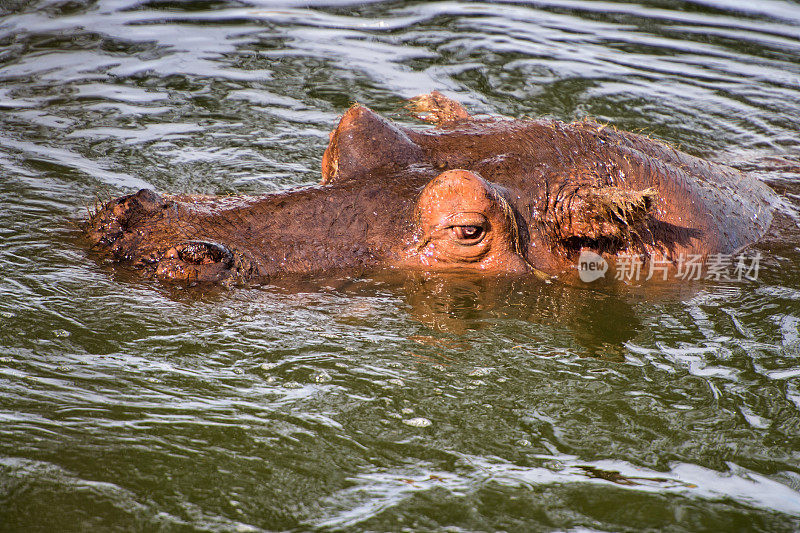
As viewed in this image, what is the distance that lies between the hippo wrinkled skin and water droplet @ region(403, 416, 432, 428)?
1446mm

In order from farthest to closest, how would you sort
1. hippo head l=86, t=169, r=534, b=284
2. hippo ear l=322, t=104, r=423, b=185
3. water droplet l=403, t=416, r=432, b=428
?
hippo ear l=322, t=104, r=423, b=185, hippo head l=86, t=169, r=534, b=284, water droplet l=403, t=416, r=432, b=428

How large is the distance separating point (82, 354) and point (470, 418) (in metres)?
1.98

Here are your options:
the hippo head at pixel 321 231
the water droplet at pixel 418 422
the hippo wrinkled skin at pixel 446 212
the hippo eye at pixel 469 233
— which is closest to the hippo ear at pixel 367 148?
the hippo wrinkled skin at pixel 446 212

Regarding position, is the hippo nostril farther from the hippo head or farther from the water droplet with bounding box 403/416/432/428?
the water droplet with bounding box 403/416/432/428

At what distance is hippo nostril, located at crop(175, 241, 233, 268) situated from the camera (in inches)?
197

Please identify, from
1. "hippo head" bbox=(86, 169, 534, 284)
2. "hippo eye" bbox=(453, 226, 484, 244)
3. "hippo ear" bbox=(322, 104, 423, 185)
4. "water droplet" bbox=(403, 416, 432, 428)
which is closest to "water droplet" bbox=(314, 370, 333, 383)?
"water droplet" bbox=(403, 416, 432, 428)

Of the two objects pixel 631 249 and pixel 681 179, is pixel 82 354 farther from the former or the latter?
pixel 681 179

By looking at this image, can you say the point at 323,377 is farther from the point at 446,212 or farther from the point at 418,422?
the point at 446,212

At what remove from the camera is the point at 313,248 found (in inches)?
211

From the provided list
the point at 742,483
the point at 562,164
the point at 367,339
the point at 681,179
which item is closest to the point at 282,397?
the point at 367,339

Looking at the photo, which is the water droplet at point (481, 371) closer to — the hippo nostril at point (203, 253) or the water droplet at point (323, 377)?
the water droplet at point (323, 377)

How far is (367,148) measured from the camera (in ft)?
18.7

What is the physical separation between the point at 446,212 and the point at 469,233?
8.4 inches

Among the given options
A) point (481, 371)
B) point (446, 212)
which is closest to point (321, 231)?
point (446, 212)
